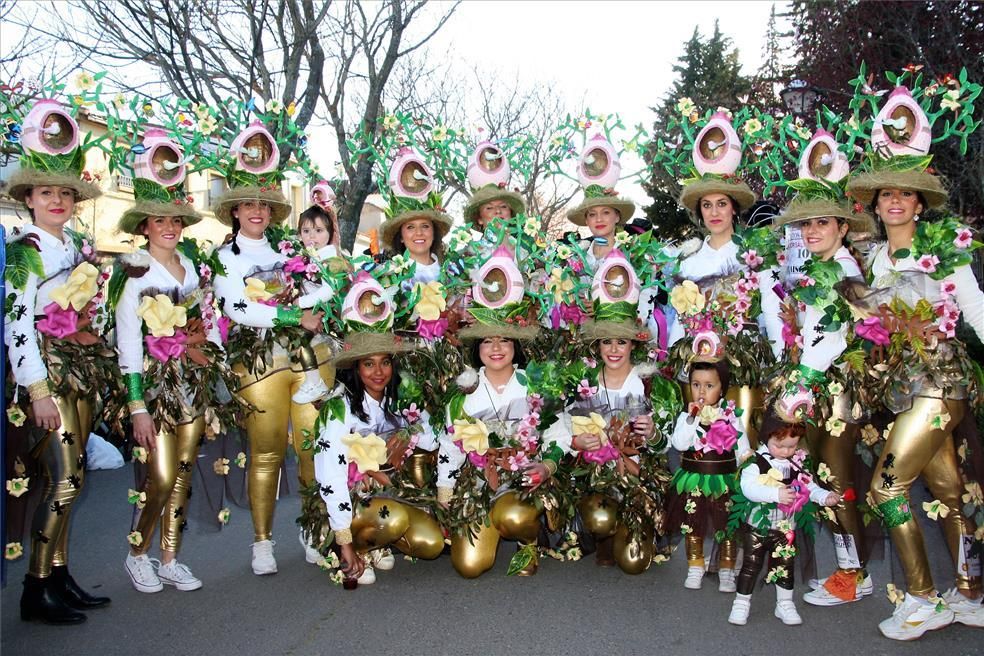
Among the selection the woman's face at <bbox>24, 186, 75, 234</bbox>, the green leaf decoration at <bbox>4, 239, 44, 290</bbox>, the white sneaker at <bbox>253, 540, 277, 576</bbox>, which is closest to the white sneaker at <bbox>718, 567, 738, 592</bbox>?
the white sneaker at <bbox>253, 540, 277, 576</bbox>

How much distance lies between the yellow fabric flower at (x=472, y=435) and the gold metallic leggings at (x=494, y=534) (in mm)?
345

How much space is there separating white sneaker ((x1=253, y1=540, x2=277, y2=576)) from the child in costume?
216 cm

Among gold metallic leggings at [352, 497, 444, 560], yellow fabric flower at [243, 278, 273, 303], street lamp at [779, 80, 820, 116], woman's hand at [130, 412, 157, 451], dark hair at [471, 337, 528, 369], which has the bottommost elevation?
gold metallic leggings at [352, 497, 444, 560]

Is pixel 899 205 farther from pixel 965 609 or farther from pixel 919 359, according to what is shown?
pixel 965 609

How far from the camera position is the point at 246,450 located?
14.6 ft

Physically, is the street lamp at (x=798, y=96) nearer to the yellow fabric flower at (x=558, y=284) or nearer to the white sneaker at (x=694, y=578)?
the yellow fabric flower at (x=558, y=284)

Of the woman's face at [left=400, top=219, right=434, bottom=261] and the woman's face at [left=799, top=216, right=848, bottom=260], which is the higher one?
the woman's face at [left=400, top=219, right=434, bottom=261]

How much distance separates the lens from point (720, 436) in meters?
3.85

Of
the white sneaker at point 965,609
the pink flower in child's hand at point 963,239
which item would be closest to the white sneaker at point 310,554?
the white sneaker at point 965,609

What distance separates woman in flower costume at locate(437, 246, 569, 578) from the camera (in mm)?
4160

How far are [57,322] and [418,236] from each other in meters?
1.99

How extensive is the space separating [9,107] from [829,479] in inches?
169

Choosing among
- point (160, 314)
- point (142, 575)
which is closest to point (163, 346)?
point (160, 314)

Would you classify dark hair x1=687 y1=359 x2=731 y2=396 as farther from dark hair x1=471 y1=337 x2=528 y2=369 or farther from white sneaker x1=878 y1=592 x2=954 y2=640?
white sneaker x1=878 y1=592 x2=954 y2=640
